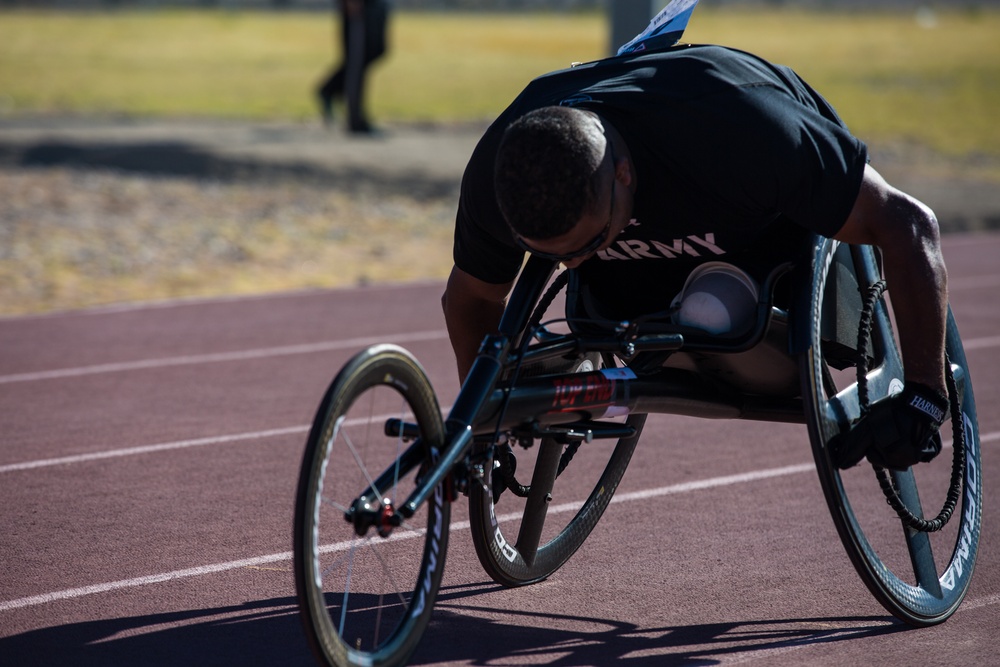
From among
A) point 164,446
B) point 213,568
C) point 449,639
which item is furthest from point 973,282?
point 449,639

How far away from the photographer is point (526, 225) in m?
3.19

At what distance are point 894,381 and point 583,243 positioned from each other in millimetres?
1233

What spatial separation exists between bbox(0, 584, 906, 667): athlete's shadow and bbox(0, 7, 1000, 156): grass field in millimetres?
19459

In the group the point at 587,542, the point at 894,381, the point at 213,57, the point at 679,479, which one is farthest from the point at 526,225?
the point at 213,57

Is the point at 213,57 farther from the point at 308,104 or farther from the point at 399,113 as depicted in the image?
the point at 399,113

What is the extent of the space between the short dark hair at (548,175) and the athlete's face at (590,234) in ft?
0.09

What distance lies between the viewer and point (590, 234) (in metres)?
3.24

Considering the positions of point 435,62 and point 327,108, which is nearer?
point 327,108

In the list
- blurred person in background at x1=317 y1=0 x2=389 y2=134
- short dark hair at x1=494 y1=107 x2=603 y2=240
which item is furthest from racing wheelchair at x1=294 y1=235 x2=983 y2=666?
blurred person in background at x1=317 y1=0 x2=389 y2=134

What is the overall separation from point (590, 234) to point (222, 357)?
5.22 metres

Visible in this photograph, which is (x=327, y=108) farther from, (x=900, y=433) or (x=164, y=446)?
(x=900, y=433)

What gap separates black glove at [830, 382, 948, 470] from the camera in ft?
11.5

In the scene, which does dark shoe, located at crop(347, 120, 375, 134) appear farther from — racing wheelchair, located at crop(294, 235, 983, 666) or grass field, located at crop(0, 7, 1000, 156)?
racing wheelchair, located at crop(294, 235, 983, 666)

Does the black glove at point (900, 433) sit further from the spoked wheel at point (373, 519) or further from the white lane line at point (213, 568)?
the white lane line at point (213, 568)
